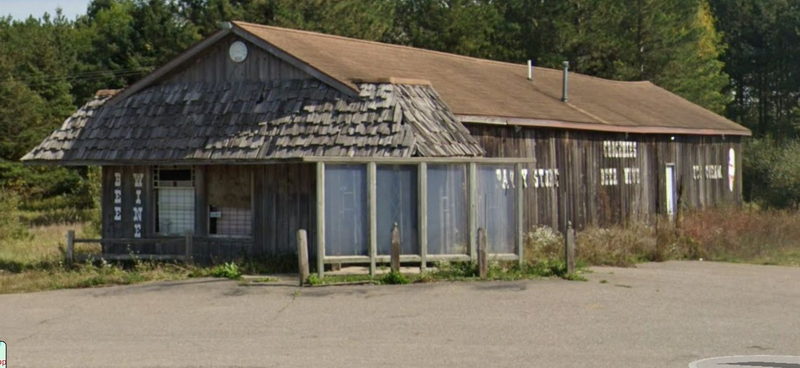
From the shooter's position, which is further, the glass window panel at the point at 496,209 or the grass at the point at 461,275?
the glass window panel at the point at 496,209

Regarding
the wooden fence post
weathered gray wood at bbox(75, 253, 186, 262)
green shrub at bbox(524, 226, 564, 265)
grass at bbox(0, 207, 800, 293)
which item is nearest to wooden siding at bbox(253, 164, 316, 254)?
grass at bbox(0, 207, 800, 293)

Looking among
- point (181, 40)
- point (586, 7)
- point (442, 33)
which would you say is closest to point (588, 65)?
point (586, 7)

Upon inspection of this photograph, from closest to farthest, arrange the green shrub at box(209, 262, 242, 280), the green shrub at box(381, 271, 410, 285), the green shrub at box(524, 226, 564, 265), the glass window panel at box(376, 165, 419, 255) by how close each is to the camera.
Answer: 1. the green shrub at box(381, 271, 410, 285)
2. the glass window panel at box(376, 165, 419, 255)
3. the green shrub at box(209, 262, 242, 280)
4. the green shrub at box(524, 226, 564, 265)

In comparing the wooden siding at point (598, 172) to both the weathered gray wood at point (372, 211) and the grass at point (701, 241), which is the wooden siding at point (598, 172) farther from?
the weathered gray wood at point (372, 211)

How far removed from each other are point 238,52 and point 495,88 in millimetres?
7652

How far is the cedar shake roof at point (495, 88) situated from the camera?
23.5 metres

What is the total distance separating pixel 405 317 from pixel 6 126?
44859 millimetres

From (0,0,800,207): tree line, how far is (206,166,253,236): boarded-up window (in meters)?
27.3

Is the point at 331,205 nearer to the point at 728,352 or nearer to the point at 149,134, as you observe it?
the point at 149,134

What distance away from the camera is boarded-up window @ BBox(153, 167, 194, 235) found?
22.7 meters

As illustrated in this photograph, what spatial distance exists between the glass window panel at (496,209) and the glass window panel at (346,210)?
2.14 metres

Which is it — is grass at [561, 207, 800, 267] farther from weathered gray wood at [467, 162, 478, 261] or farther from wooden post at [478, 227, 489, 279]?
wooden post at [478, 227, 489, 279]

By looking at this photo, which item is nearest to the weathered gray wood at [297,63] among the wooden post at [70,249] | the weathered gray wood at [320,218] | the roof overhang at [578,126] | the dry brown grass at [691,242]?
the weathered gray wood at [320,218]

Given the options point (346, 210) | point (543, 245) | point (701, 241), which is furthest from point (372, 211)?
point (701, 241)
